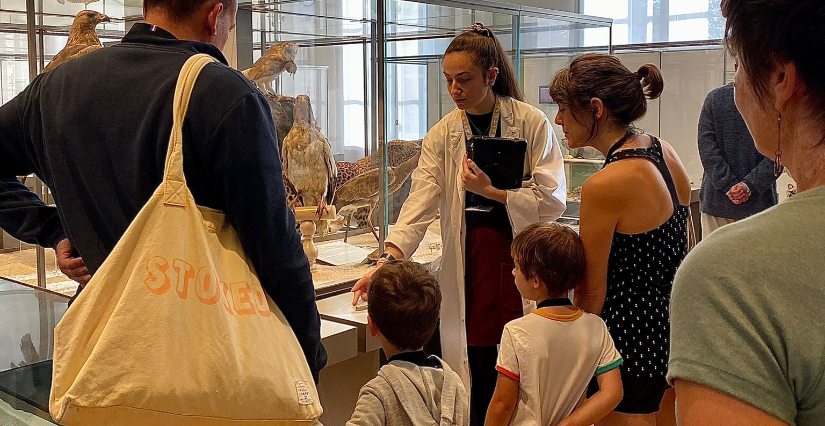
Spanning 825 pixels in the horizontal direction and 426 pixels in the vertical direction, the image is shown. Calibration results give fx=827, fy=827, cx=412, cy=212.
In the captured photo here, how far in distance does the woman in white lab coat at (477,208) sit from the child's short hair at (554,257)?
0.43 m

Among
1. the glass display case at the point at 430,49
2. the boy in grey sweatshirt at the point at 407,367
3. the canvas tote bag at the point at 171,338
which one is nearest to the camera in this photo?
the canvas tote bag at the point at 171,338

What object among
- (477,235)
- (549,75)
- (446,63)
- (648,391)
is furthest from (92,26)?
(549,75)

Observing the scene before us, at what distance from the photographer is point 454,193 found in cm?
271

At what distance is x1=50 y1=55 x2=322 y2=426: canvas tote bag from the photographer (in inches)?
43.3

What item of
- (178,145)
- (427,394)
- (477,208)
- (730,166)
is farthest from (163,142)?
(730,166)

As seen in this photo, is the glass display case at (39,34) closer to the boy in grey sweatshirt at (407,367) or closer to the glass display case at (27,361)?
the glass display case at (27,361)

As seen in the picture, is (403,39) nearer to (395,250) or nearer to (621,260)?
(395,250)

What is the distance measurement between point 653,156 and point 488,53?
2.39 feet

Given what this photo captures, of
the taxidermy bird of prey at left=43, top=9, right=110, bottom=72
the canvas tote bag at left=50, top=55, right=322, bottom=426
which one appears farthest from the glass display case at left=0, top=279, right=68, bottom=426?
the taxidermy bird of prey at left=43, top=9, right=110, bottom=72

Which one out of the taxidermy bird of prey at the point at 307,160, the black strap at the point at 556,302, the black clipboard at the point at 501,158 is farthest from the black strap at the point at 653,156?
the taxidermy bird of prey at the point at 307,160

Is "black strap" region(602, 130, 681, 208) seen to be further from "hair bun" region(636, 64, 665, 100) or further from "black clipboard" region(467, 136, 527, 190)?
"black clipboard" region(467, 136, 527, 190)

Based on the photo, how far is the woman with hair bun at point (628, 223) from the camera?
77.7 inches

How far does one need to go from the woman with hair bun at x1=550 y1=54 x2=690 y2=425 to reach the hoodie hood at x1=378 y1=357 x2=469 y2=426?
1.62ft

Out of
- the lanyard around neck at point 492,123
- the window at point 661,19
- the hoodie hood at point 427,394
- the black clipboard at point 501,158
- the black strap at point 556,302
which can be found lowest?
the hoodie hood at point 427,394
